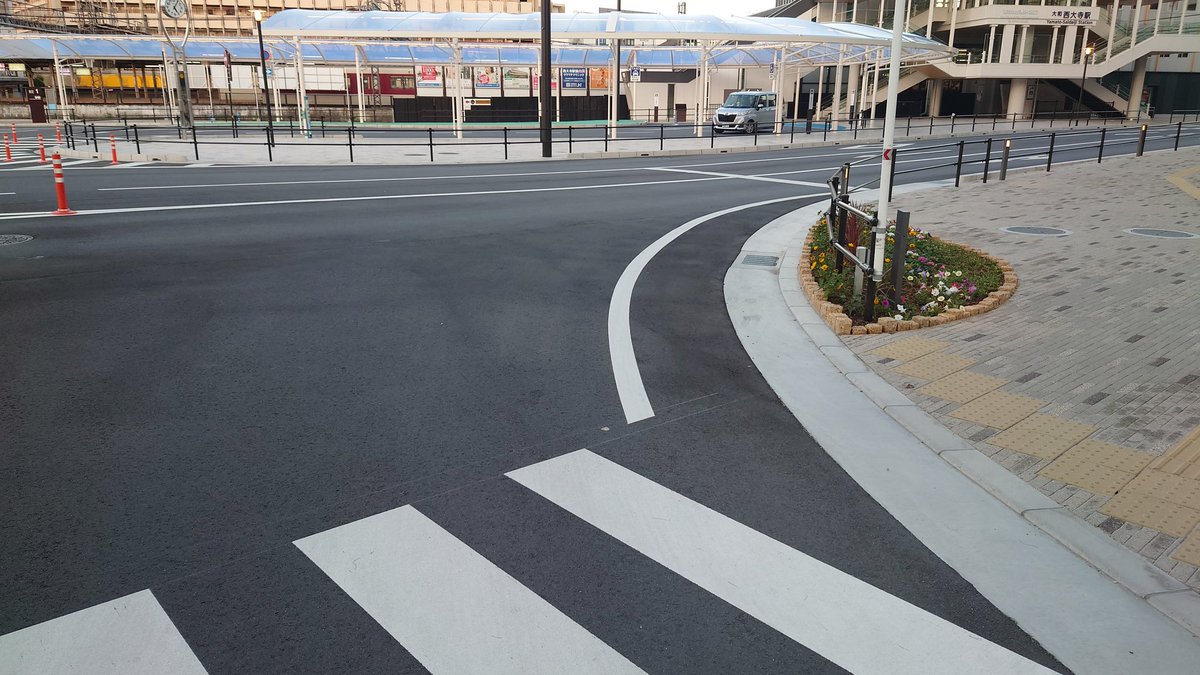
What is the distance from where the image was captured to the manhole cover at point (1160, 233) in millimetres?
12711

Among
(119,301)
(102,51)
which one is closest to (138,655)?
(119,301)

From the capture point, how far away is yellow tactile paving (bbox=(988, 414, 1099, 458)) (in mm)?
5156

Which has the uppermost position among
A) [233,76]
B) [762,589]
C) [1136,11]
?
[1136,11]

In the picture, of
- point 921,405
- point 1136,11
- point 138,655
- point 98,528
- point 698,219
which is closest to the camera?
point 138,655

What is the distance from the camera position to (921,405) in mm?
5965

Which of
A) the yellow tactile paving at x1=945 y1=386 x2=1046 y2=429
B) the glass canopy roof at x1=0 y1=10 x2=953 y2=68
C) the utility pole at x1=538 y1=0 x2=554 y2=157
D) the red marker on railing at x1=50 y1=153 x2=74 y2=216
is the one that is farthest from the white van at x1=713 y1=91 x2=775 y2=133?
the yellow tactile paving at x1=945 y1=386 x2=1046 y2=429

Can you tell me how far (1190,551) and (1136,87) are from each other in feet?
225

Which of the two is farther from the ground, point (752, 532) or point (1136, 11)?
point (1136, 11)

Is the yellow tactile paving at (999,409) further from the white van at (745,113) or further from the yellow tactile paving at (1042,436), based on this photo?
the white van at (745,113)

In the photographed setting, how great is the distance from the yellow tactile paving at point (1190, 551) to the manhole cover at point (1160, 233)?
1045 cm

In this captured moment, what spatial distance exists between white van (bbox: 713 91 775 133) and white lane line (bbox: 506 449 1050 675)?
3937cm

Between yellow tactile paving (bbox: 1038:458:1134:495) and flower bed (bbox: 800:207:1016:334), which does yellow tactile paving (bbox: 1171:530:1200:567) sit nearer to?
yellow tactile paving (bbox: 1038:458:1134:495)

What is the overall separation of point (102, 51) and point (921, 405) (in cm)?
6383

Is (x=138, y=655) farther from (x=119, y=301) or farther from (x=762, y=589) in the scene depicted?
(x=119, y=301)
